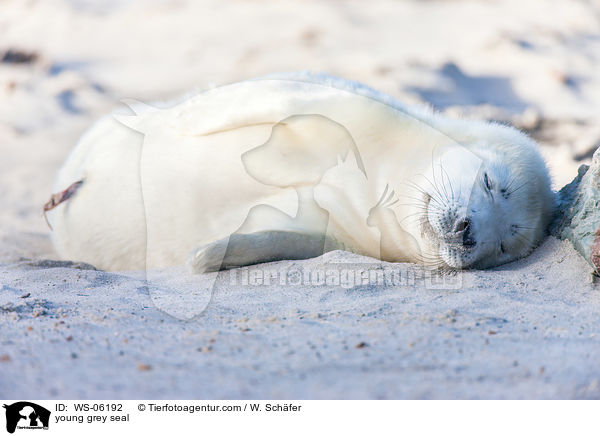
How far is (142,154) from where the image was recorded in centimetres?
366

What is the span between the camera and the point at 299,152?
3445 millimetres

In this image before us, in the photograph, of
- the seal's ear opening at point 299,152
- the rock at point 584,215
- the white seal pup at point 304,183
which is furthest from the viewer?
the seal's ear opening at point 299,152

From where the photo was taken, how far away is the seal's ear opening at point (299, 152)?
3.40 metres

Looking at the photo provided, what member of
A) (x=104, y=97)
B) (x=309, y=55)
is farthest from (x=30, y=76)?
(x=309, y=55)

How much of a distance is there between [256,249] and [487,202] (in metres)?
1.08

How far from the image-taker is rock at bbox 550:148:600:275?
9.50ft

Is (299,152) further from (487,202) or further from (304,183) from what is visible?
(487,202)

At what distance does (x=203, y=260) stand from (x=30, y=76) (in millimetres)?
6026

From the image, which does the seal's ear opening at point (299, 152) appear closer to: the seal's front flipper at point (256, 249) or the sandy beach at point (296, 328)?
the seal's front flipper at point (256, 249)

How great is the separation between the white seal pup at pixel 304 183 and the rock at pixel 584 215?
98 millimetres
